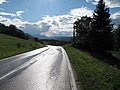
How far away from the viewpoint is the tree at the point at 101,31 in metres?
45.7

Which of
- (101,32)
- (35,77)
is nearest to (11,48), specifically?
(101,32)

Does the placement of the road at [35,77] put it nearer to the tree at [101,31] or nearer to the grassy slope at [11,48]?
the grassy slope at [11,48]

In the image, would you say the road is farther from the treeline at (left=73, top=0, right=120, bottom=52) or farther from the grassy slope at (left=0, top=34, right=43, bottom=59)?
the treeline at (left=73, top=0, right=120, bottom=52)

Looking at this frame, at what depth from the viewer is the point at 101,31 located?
46.2 metres

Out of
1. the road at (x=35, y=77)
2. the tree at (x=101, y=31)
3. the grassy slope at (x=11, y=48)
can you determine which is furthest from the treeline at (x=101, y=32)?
the road at (x=35, y=77)

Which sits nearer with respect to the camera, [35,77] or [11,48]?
[35,77]

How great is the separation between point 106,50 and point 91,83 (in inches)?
1491

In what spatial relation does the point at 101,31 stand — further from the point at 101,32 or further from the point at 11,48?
the point at 11,48

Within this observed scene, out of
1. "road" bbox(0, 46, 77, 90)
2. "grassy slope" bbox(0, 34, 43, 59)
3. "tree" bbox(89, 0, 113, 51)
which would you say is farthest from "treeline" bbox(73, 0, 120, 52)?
"road" bbox(0, 46, 77, 90)

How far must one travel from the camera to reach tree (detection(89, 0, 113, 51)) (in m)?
45.7

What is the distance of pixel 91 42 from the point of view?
4619 cm

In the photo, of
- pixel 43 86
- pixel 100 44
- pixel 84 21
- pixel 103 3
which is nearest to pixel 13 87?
pixel 43 86

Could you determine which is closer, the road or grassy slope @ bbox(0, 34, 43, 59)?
the road

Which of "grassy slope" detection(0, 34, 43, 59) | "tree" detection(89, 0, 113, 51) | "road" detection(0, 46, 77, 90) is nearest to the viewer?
"road" detection(0, 46, 77, 90)
